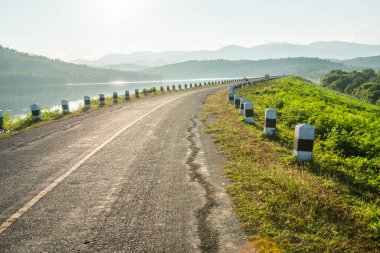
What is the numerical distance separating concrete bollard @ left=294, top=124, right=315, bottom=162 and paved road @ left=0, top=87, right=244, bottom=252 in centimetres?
168

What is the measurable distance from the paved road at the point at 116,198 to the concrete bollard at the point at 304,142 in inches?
66.2

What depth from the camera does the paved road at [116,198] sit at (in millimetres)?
3488

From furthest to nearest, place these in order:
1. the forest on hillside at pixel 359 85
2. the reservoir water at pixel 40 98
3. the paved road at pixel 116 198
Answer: the forest on hillside at pixel 359 85 < the reservoir water at pixel 40 98 < the paved road at pixel 116 198

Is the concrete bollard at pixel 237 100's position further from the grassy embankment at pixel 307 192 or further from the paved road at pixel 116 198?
the paved road at pixel 116 198

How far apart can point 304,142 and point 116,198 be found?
3938 millimetres

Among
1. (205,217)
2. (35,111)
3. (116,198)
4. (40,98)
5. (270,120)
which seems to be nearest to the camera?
(205,217)

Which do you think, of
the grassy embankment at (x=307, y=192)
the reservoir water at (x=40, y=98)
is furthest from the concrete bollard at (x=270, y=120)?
the reservoir water at (x=40, y=98)

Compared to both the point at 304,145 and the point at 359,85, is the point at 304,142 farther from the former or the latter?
the point at 359,85

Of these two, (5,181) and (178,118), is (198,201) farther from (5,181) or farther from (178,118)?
(178,118)

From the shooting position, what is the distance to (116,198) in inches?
186

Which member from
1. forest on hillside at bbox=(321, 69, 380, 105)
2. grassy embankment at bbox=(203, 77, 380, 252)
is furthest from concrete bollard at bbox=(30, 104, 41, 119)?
forest on hillside at bbox=(321, 69, 380, 105)

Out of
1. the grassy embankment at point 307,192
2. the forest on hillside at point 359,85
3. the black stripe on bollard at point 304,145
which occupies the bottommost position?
the forest on hillside at point 359,85

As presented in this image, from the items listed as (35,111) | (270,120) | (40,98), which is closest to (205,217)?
(270,120)

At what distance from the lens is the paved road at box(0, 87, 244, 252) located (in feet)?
11.4
